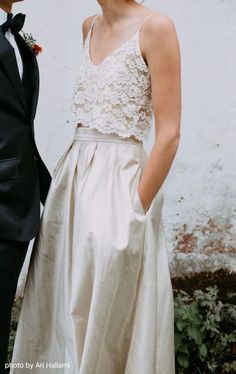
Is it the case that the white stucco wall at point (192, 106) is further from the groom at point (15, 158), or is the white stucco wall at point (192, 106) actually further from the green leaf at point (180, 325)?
the groom at point (15, 158)

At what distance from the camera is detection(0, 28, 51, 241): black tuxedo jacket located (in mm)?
2338

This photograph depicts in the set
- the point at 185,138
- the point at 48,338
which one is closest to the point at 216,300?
the point at 185,138

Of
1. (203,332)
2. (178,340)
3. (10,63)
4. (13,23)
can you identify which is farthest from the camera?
(203,332)

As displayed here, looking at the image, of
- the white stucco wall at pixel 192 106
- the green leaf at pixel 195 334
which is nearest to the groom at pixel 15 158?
the green leaf at pixel 195 334

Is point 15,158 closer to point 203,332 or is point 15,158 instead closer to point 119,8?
point 119,8

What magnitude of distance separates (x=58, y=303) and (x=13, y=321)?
1236 millimetres

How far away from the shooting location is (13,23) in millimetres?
2426

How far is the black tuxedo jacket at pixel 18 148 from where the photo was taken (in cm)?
234

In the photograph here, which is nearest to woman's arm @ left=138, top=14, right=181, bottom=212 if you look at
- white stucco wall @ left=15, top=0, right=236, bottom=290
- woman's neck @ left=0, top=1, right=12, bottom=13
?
woman's neck @ left=0, top=1, right=12, bottom=13

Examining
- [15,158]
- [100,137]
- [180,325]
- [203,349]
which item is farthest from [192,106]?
[15,158]

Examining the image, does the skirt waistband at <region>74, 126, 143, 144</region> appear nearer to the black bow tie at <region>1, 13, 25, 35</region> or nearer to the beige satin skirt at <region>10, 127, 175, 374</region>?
the beige satin skirt at <region>10, 127, 175, 374</region>

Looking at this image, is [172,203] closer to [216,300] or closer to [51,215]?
[216,300]

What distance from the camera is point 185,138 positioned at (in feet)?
13.0

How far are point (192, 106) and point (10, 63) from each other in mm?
1828
